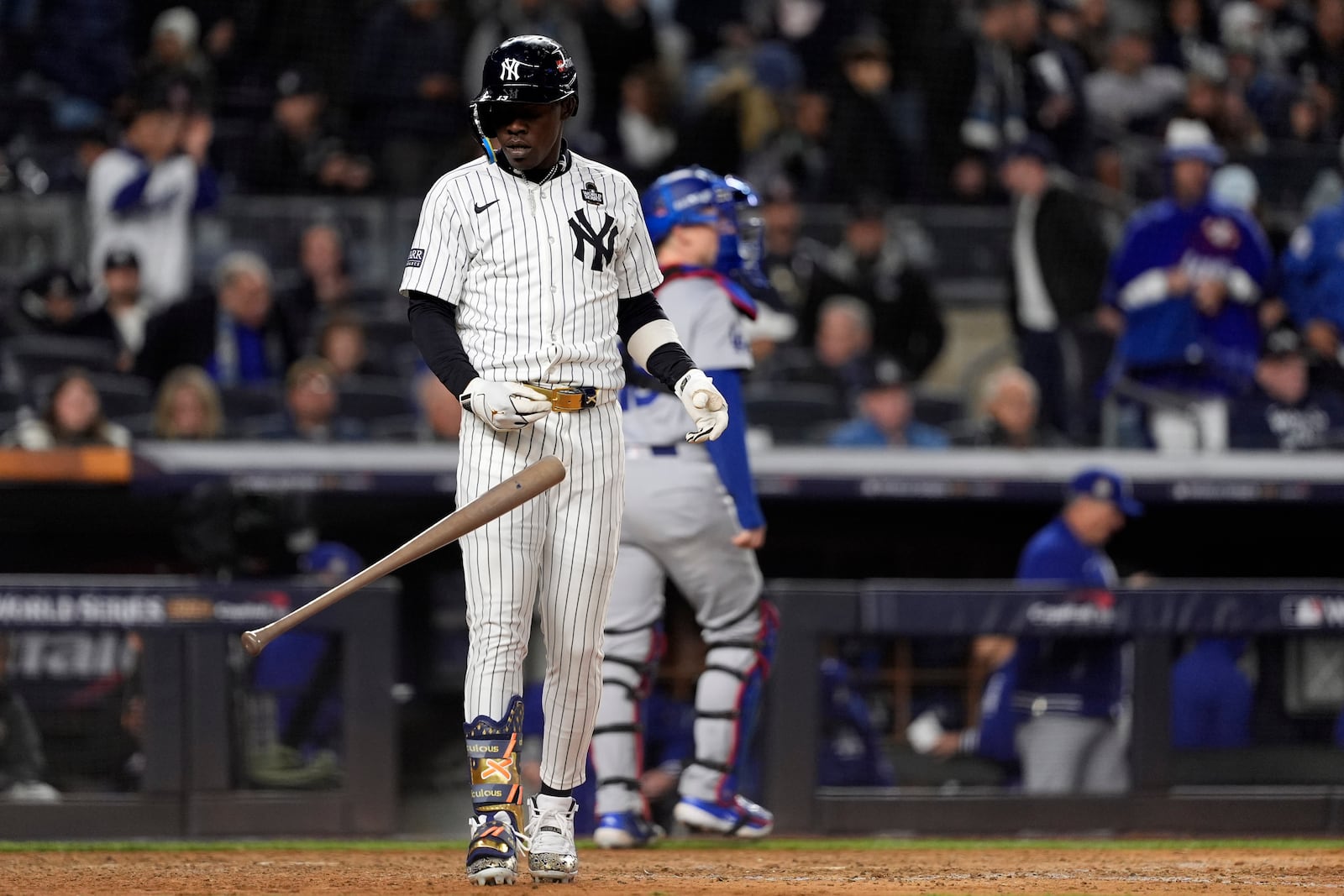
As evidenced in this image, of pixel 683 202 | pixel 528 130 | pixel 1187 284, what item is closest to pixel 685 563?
pixel 683 202

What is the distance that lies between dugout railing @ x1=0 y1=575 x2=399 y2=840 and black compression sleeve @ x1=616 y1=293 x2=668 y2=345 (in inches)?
86.9

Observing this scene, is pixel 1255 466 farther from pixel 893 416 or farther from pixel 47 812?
pixel 47 812

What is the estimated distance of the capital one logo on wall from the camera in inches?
261

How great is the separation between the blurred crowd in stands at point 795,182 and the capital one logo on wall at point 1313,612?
6.19ft

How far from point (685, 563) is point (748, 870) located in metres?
Answer: 0.99

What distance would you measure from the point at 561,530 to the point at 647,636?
136 centimetres

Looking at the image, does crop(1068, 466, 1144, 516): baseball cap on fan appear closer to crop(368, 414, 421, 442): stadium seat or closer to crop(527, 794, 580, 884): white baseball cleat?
crop(368, 414, 421, 442): stadium seat

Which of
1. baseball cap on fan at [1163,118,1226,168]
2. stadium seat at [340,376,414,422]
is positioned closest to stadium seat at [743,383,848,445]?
stadium seat at [340,376,414,422]

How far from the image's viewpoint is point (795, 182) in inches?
439

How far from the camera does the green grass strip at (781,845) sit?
5.73 meters

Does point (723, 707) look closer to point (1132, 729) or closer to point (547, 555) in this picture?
point (547, 555)

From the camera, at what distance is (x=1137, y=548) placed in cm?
836

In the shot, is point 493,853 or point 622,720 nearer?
point 493,853

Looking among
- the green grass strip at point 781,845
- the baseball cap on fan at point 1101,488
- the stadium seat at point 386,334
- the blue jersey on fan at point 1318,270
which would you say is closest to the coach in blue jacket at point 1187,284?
the blue jersey on fan at point 1318,270
